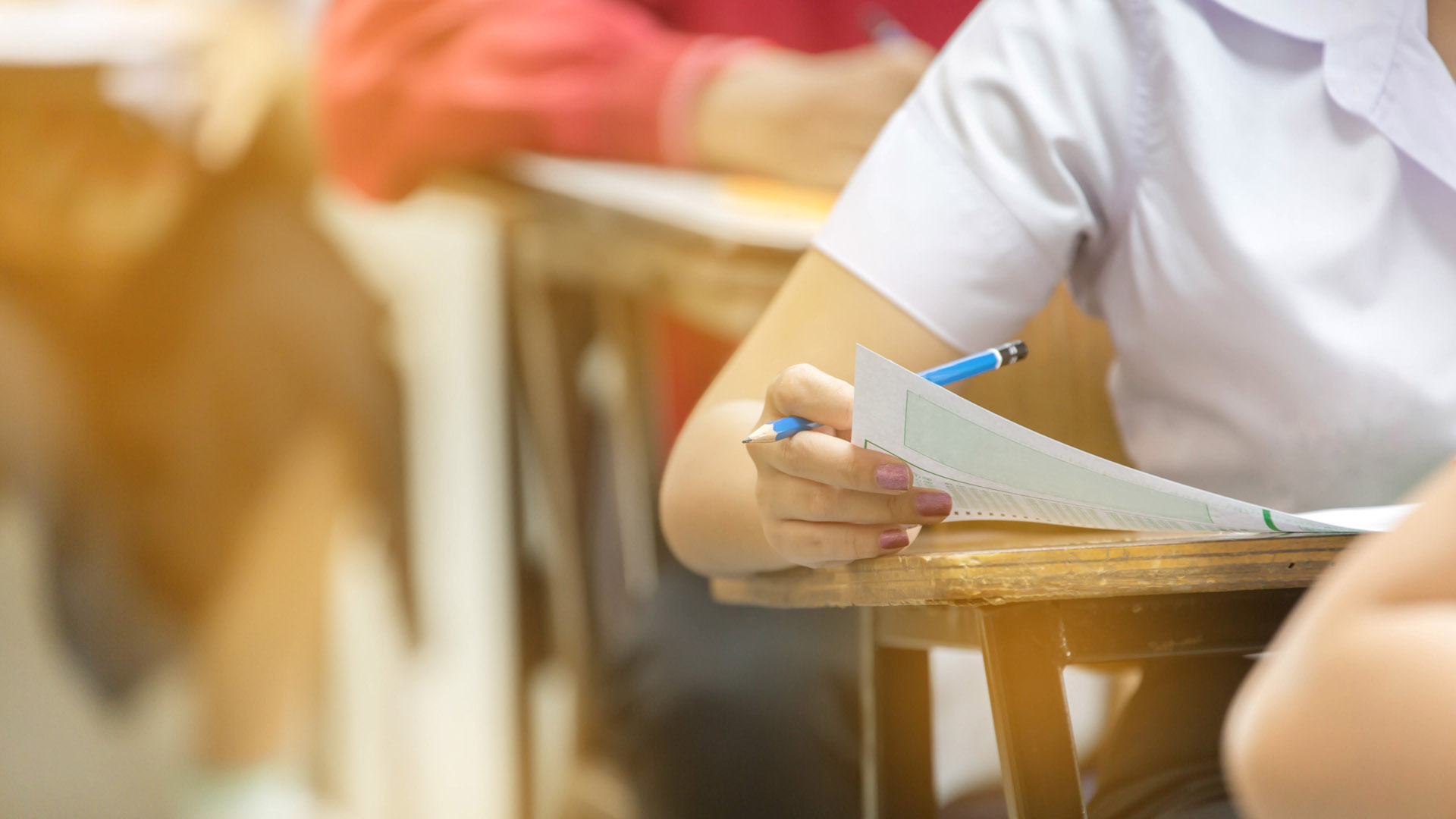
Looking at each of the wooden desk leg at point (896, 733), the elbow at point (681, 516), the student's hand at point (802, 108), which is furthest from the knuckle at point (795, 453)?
the student's hand at point (802, 108)

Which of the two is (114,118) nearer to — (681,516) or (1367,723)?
(681,516)

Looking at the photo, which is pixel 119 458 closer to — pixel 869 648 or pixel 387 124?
pixel 387 124

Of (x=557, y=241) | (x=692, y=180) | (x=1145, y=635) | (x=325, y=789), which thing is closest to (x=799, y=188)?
(x=692, y=180)

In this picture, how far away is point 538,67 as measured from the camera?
3.55 feet

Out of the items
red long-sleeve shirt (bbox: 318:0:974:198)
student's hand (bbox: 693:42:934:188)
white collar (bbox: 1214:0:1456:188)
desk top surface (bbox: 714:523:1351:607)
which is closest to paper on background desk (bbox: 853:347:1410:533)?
desk top surface (bbox: 714:523:1351:607)

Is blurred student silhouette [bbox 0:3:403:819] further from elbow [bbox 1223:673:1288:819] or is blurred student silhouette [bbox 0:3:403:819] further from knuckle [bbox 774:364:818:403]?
elbow [bbox 1223:673:1288:819]

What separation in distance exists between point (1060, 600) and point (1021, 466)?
0.23ft

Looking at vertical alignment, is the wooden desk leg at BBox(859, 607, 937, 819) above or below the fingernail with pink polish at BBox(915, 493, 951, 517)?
below

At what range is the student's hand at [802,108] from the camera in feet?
3.18

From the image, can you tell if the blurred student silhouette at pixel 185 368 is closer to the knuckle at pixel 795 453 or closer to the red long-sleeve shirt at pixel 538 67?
the red long-sleeve shirt at pixel 538 67

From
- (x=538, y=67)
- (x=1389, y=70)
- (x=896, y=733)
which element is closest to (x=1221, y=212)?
(x=1389, y=70)

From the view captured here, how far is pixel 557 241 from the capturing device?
116cm

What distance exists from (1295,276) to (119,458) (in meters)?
1.09

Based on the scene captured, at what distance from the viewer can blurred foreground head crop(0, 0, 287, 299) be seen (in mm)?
1080
